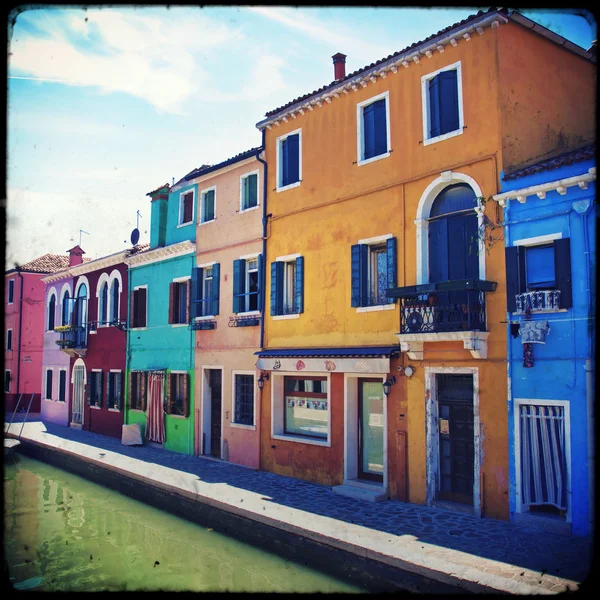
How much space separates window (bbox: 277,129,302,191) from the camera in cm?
1507

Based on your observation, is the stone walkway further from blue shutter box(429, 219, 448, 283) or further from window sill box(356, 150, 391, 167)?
window sill box(356, 150, 391, 167)

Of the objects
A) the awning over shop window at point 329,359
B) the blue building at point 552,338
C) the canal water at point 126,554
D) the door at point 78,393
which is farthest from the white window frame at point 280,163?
the door at point 78,393

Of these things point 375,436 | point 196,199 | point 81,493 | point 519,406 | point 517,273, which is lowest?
point 81,493

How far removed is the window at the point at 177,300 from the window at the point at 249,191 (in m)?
4.02

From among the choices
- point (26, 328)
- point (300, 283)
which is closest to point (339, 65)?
point (300, 283)

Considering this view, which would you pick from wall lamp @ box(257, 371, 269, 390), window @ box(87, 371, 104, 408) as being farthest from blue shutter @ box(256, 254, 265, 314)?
window @ box(87, 371, 104, 408)

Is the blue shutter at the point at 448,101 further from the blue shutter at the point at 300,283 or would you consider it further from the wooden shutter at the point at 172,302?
the wooden shutter at the point at 172,302

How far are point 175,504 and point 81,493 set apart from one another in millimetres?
3461

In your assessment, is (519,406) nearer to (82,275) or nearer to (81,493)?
(81,493)

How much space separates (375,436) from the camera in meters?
12.7

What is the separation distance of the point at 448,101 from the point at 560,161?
3.01 m

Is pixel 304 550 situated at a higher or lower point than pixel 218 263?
lower

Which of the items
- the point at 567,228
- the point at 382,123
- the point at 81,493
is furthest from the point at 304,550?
the point at 382,123

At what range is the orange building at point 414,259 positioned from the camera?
10.5m
